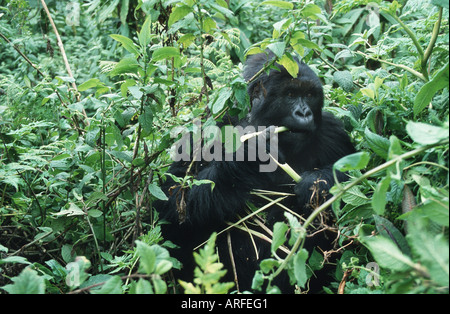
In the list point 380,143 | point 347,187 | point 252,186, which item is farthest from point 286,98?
point 347,187

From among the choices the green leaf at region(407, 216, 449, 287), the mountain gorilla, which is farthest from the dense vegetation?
the mountain gorilla

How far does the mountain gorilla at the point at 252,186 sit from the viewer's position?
2.66 metres

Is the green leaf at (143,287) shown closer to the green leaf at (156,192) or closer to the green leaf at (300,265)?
the green leaf at (300,265)

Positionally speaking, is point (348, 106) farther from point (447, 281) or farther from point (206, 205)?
point (447, 281)

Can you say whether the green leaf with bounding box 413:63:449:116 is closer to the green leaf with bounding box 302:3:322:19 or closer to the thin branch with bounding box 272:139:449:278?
the thin branch with bounding box 272:139:449:278

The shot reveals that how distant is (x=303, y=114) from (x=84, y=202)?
4.26 feet

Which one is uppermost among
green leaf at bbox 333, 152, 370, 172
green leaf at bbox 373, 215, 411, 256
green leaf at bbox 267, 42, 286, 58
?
green leaf at bbox 267, 42, 286, 58

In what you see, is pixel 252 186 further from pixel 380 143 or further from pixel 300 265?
pixel 300 265

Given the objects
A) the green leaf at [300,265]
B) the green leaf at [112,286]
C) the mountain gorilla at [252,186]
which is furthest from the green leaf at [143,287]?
the mountain gorilla at [252,186]

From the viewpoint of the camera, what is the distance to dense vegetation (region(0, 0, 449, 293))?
1.47 meters

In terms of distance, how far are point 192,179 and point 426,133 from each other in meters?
1.32

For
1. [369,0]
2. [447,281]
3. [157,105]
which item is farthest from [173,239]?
[447,281]
